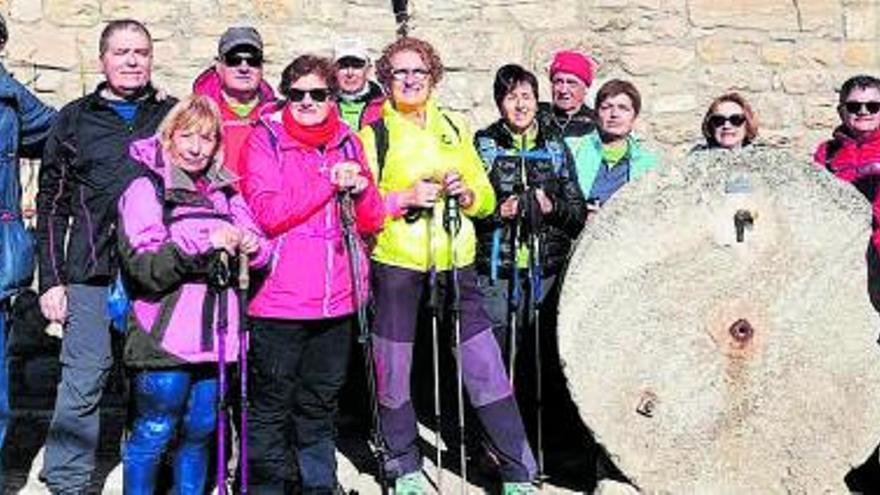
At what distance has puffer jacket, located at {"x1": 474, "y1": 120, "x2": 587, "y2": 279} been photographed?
593cm

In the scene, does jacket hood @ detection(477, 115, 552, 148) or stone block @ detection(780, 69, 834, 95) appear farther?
stone block @ detection(780, 69, 834, 95)

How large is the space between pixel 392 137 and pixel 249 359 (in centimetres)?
110

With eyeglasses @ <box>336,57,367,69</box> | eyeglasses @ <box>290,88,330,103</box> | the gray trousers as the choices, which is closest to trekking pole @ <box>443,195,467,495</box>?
eyeglasses @ <box>290,88,330,103</box>

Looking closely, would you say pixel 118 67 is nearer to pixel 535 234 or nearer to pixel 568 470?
pixel 535 234

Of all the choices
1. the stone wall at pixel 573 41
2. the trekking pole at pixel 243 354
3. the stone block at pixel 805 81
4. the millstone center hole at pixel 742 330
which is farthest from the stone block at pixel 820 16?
the trekking pole at pixel 243 354

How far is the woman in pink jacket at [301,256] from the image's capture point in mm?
5125

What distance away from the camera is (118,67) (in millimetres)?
5285

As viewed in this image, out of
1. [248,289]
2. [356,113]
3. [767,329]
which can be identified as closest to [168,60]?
[356,113]

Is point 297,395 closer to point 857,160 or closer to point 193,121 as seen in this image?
point 193,121

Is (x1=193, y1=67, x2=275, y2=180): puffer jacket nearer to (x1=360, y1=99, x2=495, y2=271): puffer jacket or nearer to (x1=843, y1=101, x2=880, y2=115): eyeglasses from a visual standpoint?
(x1=360, y1=99, x2=495, y2=271): puffer jacket

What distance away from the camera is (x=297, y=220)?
16.8 feet

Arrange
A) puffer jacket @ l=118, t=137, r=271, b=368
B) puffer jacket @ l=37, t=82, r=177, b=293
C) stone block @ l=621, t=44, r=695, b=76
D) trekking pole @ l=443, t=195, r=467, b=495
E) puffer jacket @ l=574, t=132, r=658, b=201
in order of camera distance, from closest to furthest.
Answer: puffer jacket @ l=118, t=137, r=271, b=368
puffer jacket @ l=37, t=82, r=177, b=293
trekking pole @ l=443, t=195, r=467, b=495
puffer jacket @ l=574, t=132, r=658, b=201
stone block @ l=621, t=44, r=695, b=76

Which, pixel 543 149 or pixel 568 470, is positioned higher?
pixel 543 149

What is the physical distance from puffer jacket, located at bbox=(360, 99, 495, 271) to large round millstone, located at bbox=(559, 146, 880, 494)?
559 mm
